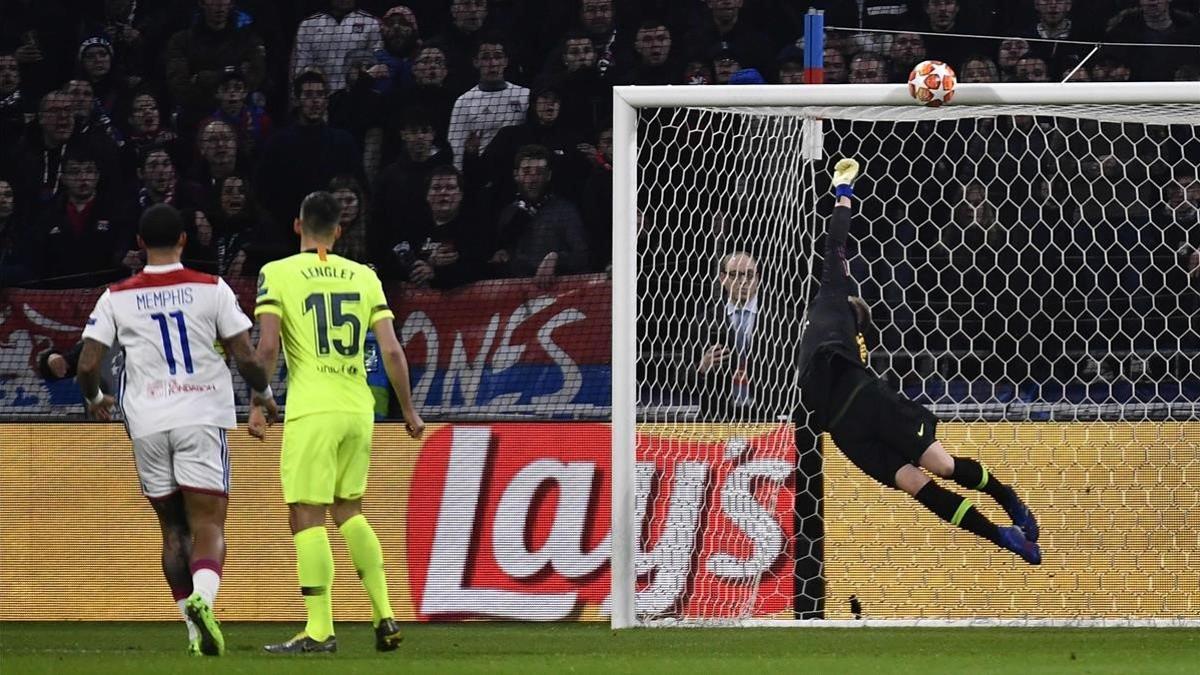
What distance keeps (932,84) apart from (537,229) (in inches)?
148

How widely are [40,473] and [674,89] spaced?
11.1ft

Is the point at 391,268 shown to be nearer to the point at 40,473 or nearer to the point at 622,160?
the point at 40,473

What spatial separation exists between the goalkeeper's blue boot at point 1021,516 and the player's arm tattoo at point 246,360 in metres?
3.09

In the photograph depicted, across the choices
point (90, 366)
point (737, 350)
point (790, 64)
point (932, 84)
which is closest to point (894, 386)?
point (737, 350)

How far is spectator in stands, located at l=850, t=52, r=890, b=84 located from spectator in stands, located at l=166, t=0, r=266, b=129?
11.9 ft

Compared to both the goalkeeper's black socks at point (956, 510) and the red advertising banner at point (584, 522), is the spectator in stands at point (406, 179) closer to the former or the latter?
the red advertising banner at point (584, 522)

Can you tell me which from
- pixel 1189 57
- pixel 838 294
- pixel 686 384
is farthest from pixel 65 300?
pixel 1189 57

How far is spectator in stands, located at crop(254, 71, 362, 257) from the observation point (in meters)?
10.7

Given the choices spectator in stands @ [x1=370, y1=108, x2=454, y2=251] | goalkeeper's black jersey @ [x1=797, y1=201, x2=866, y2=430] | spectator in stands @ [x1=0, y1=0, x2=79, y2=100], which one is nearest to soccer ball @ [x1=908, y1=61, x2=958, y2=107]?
goalkeeper's black jersey @ [x1=797, y1=201, x2=866, y2=430]

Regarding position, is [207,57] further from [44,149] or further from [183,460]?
[183,460]

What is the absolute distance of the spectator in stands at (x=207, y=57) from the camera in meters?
11.4

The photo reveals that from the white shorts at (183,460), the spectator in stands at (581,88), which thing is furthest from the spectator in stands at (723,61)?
the white shorts at (183,460)

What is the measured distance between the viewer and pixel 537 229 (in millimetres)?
10320

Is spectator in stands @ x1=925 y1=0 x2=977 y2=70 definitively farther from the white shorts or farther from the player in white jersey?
the white shorts
